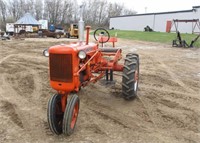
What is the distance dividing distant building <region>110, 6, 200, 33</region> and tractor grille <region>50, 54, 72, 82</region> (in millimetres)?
29299

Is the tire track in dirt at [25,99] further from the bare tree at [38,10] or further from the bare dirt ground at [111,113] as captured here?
the bare tree at [38,10]

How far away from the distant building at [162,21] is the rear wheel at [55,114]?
29332 mm

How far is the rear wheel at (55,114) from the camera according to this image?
3.84m

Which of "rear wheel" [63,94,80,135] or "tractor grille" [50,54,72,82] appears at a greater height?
"tractor grille" [50,54,72,82]

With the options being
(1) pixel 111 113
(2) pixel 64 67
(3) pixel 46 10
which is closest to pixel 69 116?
(2) pixel 64 67

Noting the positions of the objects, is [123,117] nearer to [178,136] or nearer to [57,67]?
[178,136]

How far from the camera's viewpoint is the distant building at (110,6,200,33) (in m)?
→ 36.8

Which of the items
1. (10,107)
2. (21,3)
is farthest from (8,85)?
(21,3)

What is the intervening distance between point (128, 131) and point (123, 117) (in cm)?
58

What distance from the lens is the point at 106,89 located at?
652 centimetres

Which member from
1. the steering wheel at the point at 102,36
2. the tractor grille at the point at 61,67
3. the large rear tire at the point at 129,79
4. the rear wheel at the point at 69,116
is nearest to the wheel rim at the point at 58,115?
the rear wheel at the point at 69,116

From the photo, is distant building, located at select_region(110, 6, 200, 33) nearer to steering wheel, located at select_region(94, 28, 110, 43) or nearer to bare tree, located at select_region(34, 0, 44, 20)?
bare tree, located at select_region(34, 0, 44, 20)

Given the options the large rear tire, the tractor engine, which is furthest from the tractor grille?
the large rear tire

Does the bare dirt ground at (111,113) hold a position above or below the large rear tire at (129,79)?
below
